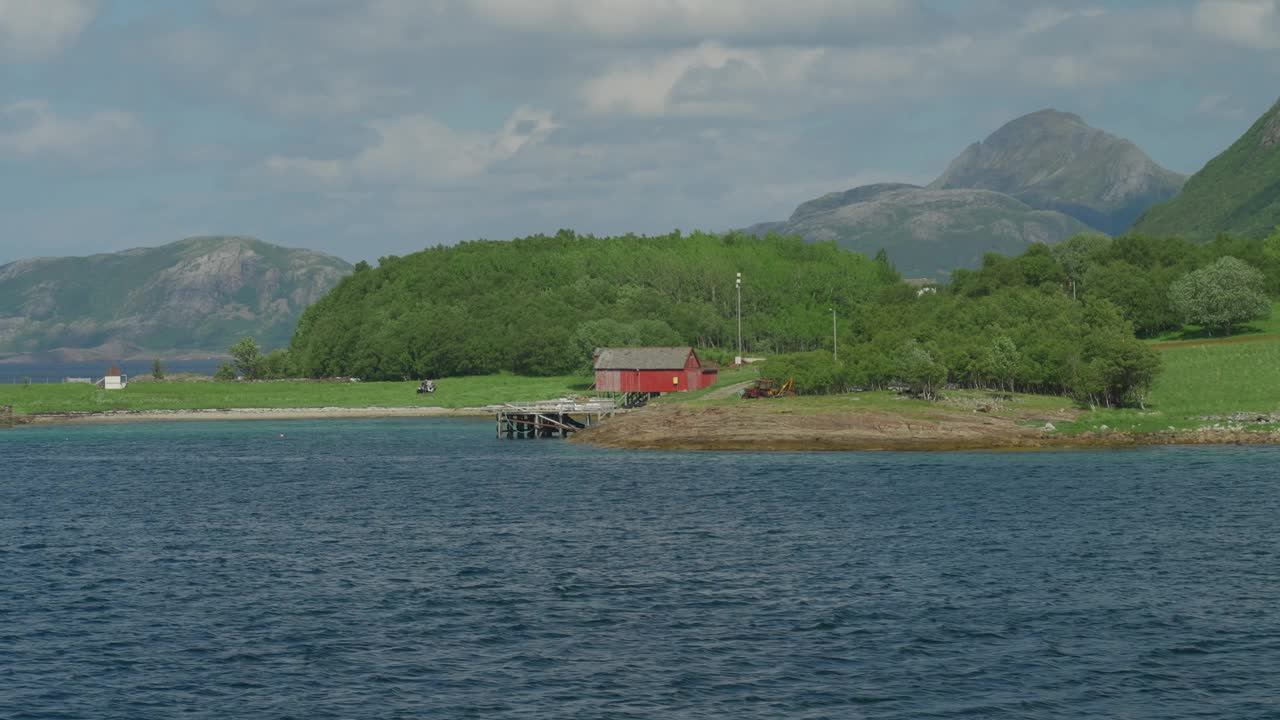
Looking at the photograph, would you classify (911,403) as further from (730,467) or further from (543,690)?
(543,690)

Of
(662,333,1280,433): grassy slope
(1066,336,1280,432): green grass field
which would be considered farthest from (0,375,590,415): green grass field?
(1066,336,1280,432): green grass field

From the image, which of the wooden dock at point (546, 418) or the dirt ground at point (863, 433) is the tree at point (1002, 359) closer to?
the dirt ground at point (863, 433)

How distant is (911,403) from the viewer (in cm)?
10769

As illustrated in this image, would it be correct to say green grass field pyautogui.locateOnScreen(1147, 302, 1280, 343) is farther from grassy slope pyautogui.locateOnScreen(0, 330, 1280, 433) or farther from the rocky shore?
the rocky shore

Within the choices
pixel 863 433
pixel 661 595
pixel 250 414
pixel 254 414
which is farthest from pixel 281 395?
pixel 661 595

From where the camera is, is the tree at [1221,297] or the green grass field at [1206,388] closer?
the green grass field at [1206,388]

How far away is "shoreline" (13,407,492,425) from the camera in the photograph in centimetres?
15562

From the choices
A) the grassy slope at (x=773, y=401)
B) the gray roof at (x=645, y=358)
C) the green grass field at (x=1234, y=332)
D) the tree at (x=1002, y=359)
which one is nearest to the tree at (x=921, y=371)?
the grassy slope at (x=773, y=401)

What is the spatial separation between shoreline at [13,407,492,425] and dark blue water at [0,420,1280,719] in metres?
74.5

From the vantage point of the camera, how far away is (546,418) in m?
128

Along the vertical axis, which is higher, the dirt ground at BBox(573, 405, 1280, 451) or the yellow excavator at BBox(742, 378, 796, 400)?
the yellow excavator at BBox(742, 378, 796, 400)

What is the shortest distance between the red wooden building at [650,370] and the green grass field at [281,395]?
18.3 m

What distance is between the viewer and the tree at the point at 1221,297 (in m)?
139

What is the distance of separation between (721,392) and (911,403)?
26158 millimetres
